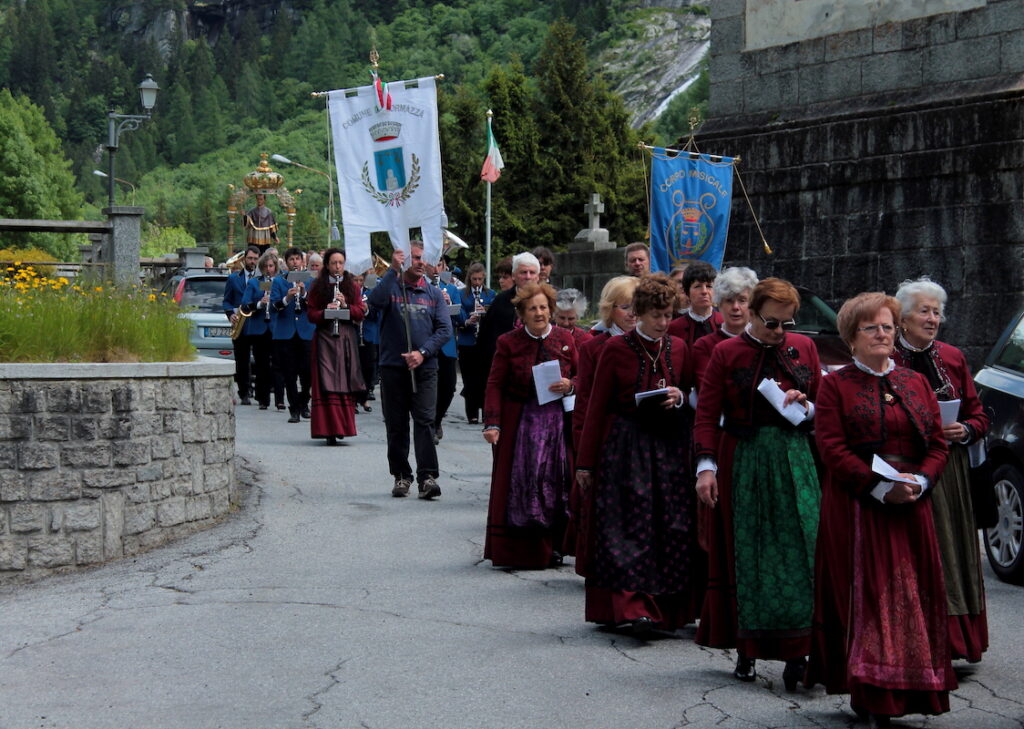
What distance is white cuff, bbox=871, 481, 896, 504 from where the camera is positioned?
16.9 feet

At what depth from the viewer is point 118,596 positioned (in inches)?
316

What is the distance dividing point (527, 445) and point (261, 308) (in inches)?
396

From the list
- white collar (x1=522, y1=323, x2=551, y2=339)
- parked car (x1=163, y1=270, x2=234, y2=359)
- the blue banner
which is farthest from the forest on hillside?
white collar (x1=522, y1=323, x2=551, y2=339)

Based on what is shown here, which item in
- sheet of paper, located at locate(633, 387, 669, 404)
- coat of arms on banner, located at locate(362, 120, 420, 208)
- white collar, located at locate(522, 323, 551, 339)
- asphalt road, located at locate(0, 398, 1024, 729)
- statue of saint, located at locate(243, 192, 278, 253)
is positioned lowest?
asphalt road, located at locate(0, 398, 1024, 729)

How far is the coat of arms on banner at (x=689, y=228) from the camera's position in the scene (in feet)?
45.0

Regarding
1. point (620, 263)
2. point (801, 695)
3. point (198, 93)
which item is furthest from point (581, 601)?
point (198, 93)

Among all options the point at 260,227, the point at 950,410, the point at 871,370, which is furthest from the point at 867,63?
the point at 260,227

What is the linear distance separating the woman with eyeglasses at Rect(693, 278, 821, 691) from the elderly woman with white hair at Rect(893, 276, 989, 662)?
1.55 ft

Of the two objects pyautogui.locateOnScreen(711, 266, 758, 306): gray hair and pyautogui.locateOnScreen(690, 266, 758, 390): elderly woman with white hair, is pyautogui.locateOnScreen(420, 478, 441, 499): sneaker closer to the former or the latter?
pyautogui.locateOnScreen(690, 266, 758, 390): elderly woman with white hair

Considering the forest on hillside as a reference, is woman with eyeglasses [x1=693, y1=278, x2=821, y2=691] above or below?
below

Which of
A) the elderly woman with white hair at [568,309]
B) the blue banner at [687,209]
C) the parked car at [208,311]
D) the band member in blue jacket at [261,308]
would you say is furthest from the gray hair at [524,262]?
the parked car at [208,311]

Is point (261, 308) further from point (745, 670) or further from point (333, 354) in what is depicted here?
point (745, 670)

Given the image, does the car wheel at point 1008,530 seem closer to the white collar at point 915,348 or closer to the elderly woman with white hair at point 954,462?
the elderly woman with white hair at point 954,462

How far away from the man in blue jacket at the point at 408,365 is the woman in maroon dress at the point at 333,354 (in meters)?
3.07
